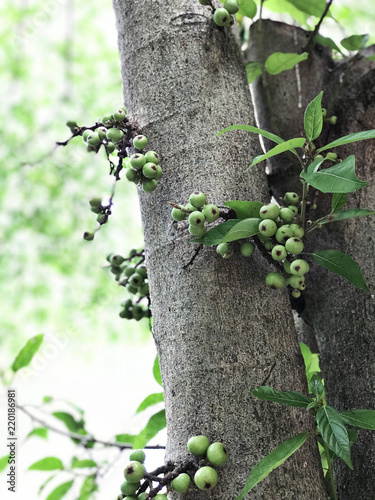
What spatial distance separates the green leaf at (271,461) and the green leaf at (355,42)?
98 cm

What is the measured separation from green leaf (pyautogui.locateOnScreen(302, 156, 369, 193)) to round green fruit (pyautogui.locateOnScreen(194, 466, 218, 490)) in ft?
1.57

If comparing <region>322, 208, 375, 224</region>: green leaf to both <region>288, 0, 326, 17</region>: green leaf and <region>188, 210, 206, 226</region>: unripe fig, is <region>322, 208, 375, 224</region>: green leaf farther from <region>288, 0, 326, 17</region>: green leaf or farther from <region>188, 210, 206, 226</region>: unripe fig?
<region>288, 0, 326, 17</region>: green leaf

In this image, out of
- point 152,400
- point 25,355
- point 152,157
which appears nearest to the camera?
point 152,157

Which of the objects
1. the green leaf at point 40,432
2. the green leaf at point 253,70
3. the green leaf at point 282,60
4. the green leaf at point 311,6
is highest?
the green leaf at point 311,6

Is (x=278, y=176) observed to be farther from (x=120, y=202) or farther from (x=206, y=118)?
(x=120, y=202)

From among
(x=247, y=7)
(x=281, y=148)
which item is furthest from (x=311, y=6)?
(x=281, y=148)

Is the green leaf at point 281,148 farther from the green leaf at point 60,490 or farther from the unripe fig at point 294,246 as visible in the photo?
the green leaf at point 60,490

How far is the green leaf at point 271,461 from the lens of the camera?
0.75 meters

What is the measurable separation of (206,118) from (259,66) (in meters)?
0.44

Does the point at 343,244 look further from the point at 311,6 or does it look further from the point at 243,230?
the point at 311,6

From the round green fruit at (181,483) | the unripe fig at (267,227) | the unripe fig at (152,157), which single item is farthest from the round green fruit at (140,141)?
the round green fruit at (181,483)

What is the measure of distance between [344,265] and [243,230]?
0.68 ft

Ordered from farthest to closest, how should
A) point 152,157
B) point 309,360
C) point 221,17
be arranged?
point 309,360 < point 221,17 < point 152,157

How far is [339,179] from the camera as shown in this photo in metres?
0.81
